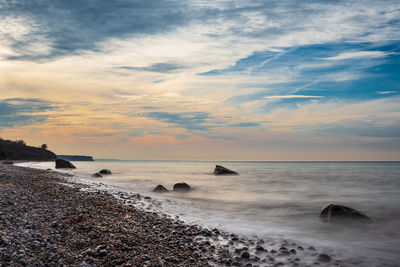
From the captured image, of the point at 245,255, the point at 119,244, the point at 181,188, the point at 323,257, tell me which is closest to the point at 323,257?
the point at 323,257

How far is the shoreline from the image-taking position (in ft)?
17.9

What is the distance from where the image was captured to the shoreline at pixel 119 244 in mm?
5445

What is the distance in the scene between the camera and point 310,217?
12.9 meters

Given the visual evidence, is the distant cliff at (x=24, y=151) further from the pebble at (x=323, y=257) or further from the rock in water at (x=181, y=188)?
the pebble at (x=323, y=257)

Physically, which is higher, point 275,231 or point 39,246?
point 39,246

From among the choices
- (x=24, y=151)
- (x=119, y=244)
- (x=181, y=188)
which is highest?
(x=119, y=244)

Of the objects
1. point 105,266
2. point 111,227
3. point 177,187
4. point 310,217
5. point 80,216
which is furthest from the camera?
point 177,187

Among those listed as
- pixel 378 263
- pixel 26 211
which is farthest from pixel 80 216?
pixel 378 263

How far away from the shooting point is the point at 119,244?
253 inches

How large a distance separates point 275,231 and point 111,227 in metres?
6.35

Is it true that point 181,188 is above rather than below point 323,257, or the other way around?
below

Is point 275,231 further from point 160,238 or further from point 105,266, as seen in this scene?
point 105,266

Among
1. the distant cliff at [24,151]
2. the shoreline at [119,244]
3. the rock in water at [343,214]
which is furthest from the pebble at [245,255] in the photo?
the distant cliff at [24,151]

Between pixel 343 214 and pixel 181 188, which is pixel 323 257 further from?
pixel 181 188
